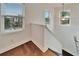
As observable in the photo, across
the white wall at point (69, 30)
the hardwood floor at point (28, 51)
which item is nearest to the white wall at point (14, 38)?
the hardwood floor at point (28, 51)

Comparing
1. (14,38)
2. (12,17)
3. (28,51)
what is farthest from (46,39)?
(12,17)

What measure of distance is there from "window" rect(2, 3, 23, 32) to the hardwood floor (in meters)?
0.25

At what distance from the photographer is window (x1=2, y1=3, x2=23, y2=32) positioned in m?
1.74

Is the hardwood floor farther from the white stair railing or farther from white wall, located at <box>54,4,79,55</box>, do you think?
white wall, located at <box>54,4,79,55</box>

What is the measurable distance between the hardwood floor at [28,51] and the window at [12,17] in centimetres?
25

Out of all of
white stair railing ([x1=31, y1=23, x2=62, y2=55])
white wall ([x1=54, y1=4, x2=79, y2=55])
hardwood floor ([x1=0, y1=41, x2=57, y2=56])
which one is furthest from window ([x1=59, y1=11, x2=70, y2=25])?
hardwood floor ([x1=0, y1=41, x2=57, y2=56])

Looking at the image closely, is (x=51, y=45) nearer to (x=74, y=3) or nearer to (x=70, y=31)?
(x=70, y=31)

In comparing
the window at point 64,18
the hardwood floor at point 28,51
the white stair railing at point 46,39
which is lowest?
the hardwood floor at point 28,51

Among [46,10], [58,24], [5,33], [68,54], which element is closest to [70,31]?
[58,24]

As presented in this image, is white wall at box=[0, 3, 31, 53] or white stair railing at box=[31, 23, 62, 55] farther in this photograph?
white stair railing at box=[31, 23, 62, 55]

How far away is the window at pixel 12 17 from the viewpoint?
5.69 ft

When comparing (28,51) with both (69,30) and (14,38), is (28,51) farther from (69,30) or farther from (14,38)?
(69,30)

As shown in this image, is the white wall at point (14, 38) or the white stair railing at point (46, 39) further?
the white stair railing at point (46, 39)

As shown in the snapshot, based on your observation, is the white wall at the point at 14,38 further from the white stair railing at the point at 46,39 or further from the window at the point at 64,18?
the window at the point at 64,18
